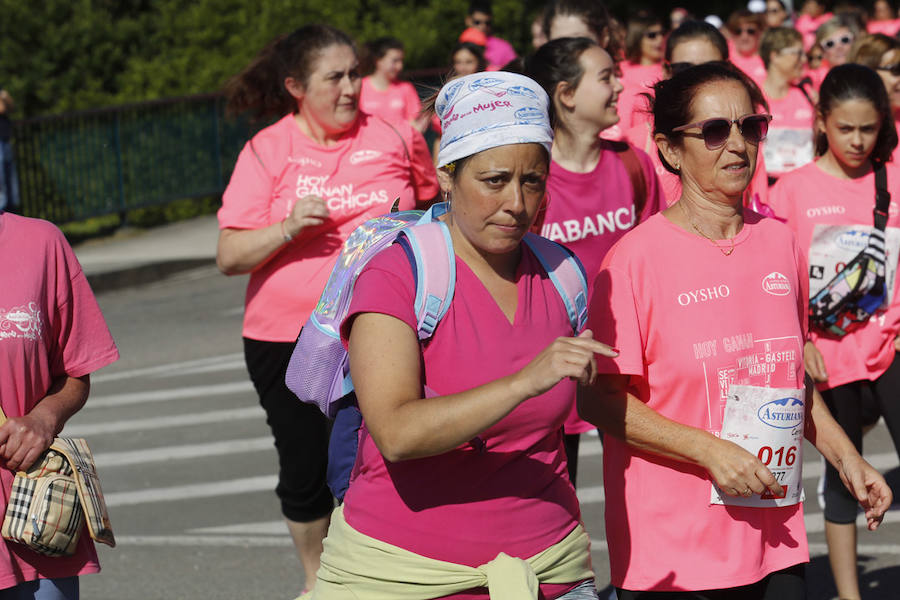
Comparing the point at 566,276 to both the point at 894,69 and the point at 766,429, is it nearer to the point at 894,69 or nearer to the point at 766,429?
the point at 766,429

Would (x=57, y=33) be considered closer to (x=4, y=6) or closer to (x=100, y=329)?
(x=4, y=6)

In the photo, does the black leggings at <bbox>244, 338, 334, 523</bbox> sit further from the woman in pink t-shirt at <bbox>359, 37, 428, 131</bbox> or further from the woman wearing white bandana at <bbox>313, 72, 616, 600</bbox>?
the woman in pink t-shirt at <bbox>359, 37, 428, 131</bbox>

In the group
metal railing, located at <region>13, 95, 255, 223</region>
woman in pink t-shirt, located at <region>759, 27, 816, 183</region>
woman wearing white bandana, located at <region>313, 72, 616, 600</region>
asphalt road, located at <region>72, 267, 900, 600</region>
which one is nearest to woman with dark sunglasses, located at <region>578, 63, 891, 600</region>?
asphalt road, located at <region>72, 267, 900, 600</region>

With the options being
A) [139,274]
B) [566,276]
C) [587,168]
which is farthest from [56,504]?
[139,274]

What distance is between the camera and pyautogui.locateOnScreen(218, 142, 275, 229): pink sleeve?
5609 millimetres

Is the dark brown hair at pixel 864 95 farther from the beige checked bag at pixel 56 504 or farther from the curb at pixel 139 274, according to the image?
the curb at pixel 139 274

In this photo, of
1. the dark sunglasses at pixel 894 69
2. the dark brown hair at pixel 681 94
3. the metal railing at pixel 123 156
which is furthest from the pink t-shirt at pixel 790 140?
the metal railing at pixel 123 156

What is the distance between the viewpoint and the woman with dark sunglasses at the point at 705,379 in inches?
144

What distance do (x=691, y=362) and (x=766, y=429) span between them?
26 cm

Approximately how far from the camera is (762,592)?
3.82 meters

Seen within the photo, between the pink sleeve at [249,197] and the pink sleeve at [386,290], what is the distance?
2.53 metres

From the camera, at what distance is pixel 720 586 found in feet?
12.1

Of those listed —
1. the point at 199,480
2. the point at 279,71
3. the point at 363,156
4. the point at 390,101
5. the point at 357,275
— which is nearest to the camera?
the point at 357,275

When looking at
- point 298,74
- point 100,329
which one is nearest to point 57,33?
point 298,74
